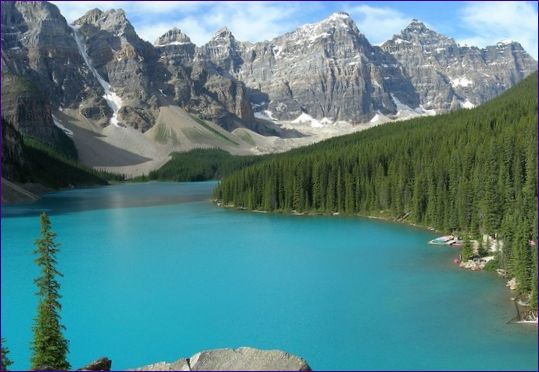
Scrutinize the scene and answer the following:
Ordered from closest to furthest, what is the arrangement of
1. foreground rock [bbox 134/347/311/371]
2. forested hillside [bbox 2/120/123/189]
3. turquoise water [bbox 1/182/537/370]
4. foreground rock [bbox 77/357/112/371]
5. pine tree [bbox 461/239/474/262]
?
foreground rock [bbox 134/347/311/371]
foreground rock [bbox 77/357/112/371]
turquoise water [bbox 1/182/537/370]
pine tree [bbox 461/239/474/262]
forested hillside [bbox 2/120/123/189]

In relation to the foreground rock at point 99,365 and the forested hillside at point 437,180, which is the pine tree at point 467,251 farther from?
the foreground rock at point 99,365

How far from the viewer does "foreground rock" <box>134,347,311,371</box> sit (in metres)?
12.2

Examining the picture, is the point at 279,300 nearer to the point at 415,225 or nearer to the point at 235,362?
the point at 235,362

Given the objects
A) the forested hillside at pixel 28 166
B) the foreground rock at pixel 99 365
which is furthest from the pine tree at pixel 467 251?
the forested hillside at pixel 28 166

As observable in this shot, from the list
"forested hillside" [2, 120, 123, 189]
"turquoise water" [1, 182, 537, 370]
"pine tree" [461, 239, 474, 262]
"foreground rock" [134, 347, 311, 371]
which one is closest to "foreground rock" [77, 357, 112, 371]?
"foreground rock" [134, 347, 311, 371]

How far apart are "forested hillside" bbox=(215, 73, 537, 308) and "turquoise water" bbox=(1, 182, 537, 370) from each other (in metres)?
5.19

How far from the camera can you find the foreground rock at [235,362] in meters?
12.2

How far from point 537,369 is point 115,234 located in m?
60.9

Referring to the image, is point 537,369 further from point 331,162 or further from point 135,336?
point 331,162

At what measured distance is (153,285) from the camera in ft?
153

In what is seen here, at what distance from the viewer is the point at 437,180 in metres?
78.7

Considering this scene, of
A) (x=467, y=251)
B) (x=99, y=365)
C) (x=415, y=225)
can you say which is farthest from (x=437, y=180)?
(x=99, y=365)

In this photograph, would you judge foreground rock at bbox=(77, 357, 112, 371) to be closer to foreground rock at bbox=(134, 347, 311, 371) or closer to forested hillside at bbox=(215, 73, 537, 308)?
foreground rock at bbox=(134, 347, 311, 371)

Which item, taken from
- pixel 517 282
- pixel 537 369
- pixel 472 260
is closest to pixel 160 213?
pixel 472 260
